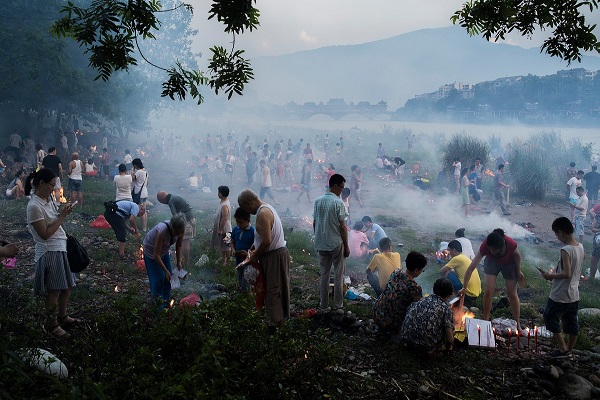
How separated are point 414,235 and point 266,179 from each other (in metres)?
5.75

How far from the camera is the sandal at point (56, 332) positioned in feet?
15.8

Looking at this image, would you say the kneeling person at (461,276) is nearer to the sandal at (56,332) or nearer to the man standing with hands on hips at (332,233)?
the man standing with hands on hips at (332,233)

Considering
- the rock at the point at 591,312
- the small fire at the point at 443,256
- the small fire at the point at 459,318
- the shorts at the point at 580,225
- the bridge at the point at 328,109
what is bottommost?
the rock at the point at 591,312

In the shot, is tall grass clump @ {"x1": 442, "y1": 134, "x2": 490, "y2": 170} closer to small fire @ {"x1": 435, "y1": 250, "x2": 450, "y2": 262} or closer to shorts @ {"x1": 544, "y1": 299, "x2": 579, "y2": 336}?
small fire @ {"x1": 435, "y1": 250, "x2": 450, "y2": 262}

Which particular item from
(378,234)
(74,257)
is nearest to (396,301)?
(74,257)

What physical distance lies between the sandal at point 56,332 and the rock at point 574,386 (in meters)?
5.13

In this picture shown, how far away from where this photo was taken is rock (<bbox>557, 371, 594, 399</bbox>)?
4402mm

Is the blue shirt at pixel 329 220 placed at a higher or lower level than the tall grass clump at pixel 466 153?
lower

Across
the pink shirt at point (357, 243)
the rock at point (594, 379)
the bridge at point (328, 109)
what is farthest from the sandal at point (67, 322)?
the bridge at point (328, 109)

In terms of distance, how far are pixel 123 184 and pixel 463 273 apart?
6.92 m

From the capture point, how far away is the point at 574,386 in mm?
4469

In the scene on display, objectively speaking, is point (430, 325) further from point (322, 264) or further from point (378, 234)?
point (378, 234)

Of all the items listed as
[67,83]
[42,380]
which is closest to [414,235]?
[42,380]

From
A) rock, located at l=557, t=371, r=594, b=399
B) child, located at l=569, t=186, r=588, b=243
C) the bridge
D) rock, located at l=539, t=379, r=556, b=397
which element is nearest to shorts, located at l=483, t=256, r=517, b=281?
rock, located at l=557, t=371, r=594, b=399
